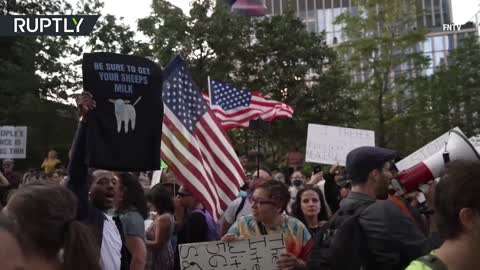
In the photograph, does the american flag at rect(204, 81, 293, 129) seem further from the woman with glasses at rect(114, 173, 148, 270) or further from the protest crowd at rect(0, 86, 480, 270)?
the woman with glasses at rect(114, 173, 148, 270)

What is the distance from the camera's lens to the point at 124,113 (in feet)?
16.7

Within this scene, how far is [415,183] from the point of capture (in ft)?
13.8

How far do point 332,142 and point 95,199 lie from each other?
23.4 feet

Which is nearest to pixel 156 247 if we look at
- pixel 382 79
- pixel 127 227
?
pixel 127 227

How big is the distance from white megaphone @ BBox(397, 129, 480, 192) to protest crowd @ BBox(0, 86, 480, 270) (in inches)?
3.4

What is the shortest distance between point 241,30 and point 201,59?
229 cm

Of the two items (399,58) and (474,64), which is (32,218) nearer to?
(399,58)

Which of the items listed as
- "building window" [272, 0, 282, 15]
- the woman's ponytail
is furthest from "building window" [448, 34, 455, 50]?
the woman's ponytail

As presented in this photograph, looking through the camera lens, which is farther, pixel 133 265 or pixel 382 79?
pixel 382 79

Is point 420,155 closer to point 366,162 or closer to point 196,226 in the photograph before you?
point 366,162

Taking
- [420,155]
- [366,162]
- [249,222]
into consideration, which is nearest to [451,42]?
[420,155]

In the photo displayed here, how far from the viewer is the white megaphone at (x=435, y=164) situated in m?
4.16

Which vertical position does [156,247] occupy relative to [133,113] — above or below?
below

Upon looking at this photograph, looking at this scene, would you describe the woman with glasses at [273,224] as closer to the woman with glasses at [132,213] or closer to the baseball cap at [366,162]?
the woman with glasses at [132,213]
